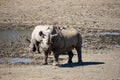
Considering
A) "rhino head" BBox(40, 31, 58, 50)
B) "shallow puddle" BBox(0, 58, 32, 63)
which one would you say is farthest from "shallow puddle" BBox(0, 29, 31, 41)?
"rhino head" BBox(40, 31, 58, 50)

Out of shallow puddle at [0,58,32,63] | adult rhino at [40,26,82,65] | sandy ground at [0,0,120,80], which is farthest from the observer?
shallow puddle at [0,58,32,63]

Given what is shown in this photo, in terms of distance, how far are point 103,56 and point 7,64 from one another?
4.86 meters

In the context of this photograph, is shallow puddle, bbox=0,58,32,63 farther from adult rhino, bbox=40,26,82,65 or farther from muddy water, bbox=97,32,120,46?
muddy water, bbox=97,32,120,46

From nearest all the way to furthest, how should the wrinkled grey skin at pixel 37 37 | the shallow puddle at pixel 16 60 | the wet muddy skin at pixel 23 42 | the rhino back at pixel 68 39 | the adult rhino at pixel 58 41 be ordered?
the adult rhino at pixel 58 41, the wrinkled grey skin at pixel 37 37, the rhino back at pixel 68 39, the shallow puddle at pixel 16 60, the wet muddy skin at pixel 23 42

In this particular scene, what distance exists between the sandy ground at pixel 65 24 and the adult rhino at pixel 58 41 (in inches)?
20.6

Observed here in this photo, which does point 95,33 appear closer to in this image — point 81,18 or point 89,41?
point 89,41

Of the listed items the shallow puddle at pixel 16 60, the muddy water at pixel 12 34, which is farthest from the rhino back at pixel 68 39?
the muddy water at pixel 12 34

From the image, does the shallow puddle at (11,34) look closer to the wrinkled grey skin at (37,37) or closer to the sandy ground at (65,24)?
the sandy ground at (65,24)

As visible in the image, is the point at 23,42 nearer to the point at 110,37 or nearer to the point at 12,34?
the point at 12,34

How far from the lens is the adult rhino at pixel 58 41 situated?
62.5 feet

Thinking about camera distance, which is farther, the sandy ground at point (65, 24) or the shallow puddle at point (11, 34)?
the shallow puddle at point (11, 34)

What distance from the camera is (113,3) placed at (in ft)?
156

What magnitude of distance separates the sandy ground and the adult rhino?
1.72 feet

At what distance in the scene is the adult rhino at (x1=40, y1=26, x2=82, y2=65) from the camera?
19052 mm
